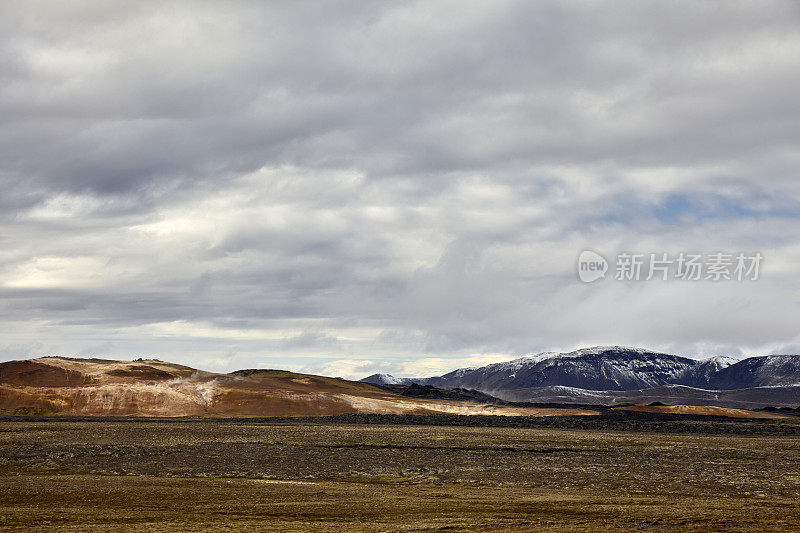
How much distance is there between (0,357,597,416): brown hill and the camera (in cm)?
10856

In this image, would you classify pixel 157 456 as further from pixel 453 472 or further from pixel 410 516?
pixel 410 516

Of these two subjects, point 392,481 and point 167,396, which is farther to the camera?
point 167,396

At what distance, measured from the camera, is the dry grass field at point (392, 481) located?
78.3 feet

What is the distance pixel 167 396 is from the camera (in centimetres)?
11281

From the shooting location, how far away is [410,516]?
24844 millimetres

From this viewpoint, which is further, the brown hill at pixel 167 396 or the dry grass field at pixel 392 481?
the brown hill at pixel 167 396

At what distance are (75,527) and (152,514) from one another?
353 centimetres

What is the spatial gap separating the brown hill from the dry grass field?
43.6 metres

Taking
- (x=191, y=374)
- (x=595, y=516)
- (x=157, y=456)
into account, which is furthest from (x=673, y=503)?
(x=191, y=374)

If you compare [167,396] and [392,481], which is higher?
[167,396]

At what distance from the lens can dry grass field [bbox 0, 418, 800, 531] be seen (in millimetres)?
23873

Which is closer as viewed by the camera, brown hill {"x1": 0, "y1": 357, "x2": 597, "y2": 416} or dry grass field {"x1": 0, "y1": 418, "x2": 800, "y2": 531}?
dry grass field {"x1": 0, "y1": 418, "x2": 800, "y2": 531}

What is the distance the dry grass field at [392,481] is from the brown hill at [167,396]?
43.6 meters

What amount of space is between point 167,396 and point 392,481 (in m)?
84.1
